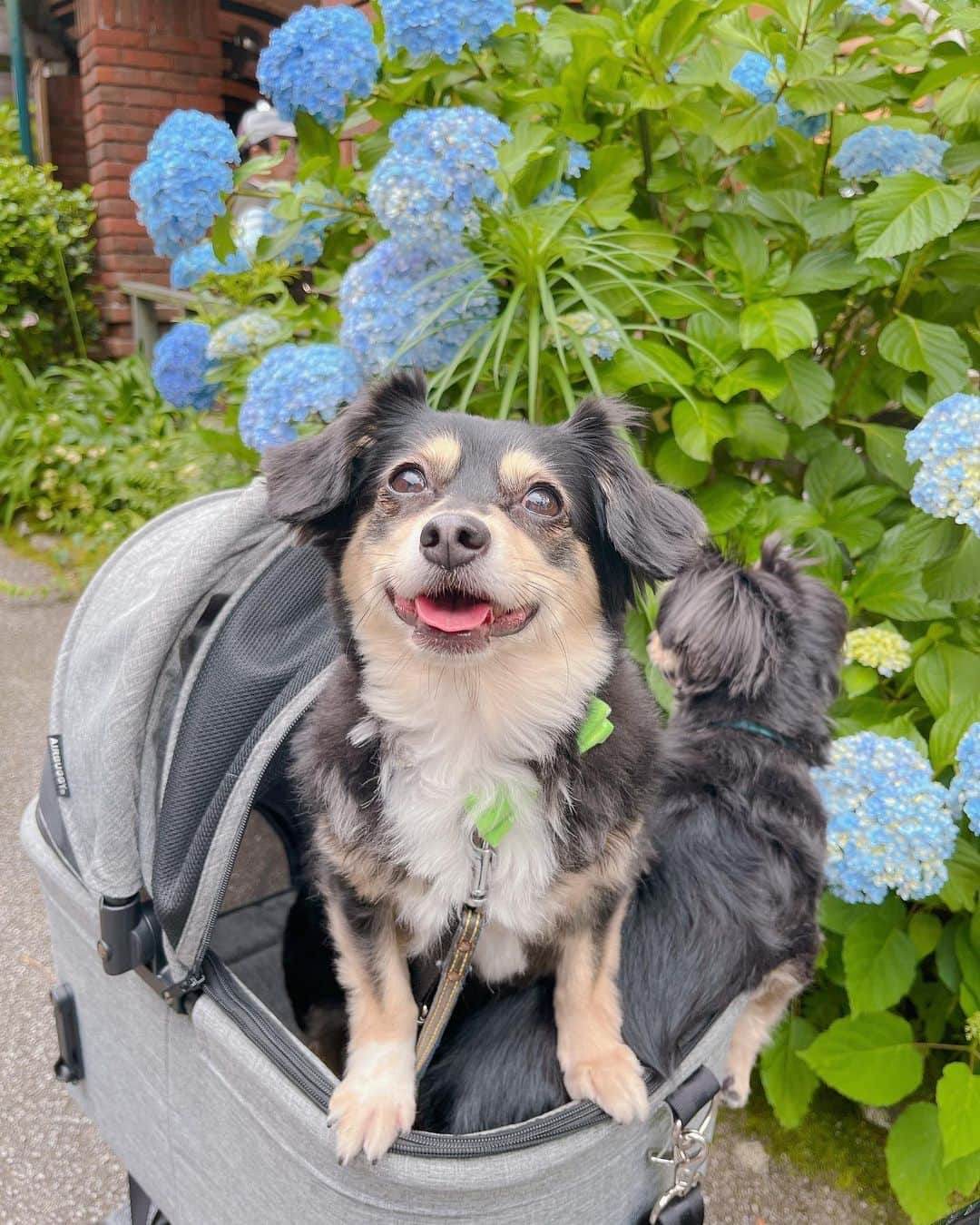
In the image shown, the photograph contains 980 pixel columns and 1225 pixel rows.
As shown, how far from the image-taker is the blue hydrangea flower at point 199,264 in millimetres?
2391

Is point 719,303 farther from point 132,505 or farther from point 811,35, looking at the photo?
point 132,505

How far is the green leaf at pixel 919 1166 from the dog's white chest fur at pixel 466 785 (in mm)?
1069

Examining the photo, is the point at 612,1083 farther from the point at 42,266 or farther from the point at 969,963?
the point at 42,266

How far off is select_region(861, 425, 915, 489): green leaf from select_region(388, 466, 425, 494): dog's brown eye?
115 centimetres

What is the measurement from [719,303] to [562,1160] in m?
1.73

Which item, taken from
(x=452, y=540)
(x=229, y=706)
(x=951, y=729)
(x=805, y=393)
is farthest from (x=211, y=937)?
(x=805, y=393)

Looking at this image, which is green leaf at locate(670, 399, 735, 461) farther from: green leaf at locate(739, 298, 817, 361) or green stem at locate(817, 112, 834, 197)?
green stem at locate(817, 112, 834, 197)

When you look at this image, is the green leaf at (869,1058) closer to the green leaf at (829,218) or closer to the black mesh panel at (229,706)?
the black mesh panel at (229,706)

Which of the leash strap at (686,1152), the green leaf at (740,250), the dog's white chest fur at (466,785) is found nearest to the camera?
the leash strap at (686,1152)

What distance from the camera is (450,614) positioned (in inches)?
50.8

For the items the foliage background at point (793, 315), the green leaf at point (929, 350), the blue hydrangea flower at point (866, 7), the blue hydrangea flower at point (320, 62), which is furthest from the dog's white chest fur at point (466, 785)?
the blue hydrangea flower at point (866, 7)

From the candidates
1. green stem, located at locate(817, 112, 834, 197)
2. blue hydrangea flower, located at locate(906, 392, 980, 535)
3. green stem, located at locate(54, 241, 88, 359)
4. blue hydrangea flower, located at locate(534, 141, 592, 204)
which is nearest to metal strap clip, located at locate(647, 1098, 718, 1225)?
blue hydrangea flower, located at locate(906, 392, 980, 535)

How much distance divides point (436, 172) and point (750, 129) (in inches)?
27.4

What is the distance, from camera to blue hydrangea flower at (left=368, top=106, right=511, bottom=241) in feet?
5.84
